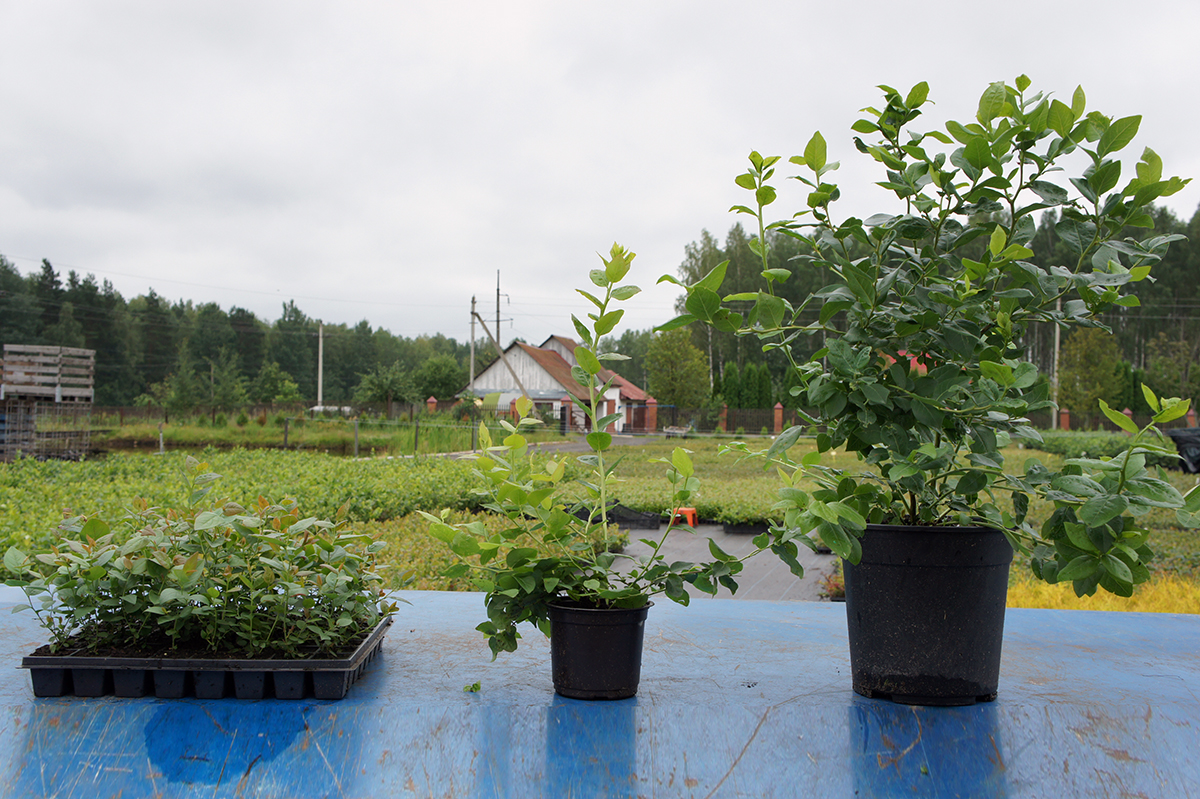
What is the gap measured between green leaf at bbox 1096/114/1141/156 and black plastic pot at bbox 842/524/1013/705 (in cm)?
62

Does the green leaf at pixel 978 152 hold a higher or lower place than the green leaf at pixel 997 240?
higher

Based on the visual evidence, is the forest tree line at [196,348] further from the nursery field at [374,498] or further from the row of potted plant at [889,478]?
the row of potted plant at [889,478]

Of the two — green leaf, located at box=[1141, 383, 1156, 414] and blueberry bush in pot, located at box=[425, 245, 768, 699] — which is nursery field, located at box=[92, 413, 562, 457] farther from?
green leaf, located at box=[1141, 383, 1156, 414]

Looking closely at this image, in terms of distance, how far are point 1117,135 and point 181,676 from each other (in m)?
1.74

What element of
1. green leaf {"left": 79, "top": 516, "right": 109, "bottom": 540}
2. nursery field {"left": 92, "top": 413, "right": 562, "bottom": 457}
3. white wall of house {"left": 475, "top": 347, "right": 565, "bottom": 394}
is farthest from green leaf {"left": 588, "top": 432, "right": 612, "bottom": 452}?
white wall of house {"left": 475, "top": 347, "right": 565, "bottom": 394}

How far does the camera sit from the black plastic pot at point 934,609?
1156 mm

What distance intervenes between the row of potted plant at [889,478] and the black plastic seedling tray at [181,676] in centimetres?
7

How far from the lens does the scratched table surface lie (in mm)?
1038

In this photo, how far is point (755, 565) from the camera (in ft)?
15.2

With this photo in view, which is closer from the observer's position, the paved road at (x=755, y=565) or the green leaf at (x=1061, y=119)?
the green leaf at (x=1061, y=119)

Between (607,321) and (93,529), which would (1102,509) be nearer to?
(607,321)

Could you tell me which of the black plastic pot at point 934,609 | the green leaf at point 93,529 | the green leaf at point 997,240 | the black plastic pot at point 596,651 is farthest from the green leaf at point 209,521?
the green leaf at point 997,240

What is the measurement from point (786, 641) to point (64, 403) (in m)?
12.6

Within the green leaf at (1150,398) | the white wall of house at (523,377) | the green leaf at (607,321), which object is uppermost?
the white wall of house at (523,377)
